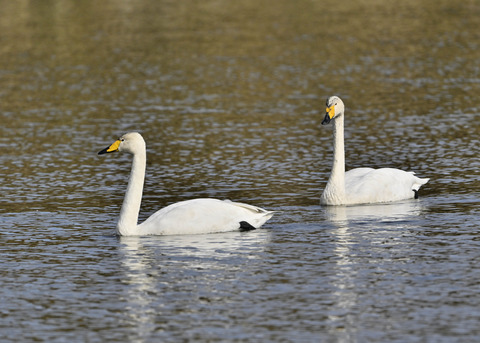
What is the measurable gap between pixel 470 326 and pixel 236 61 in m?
31.2

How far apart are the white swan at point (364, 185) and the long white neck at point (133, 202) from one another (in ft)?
11.6

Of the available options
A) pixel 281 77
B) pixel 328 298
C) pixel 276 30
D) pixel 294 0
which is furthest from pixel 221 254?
pixel 294 0

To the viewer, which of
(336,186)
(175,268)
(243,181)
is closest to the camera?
(175,268)

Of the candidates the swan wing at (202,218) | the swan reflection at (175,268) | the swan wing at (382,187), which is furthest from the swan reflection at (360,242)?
the swan wing at (202,218)

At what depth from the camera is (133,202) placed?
1725cm

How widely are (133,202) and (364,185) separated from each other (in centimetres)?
444

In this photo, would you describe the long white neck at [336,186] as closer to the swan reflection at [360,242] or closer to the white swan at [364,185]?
the white swan at [364,185]

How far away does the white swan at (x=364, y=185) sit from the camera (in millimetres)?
19250

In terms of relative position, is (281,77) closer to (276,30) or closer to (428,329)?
(276,30)

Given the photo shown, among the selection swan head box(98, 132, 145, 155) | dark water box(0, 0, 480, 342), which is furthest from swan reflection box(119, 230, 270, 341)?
swan head box(98, 132, 145, 155)

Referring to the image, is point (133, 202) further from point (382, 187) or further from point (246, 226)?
point (382, 187)

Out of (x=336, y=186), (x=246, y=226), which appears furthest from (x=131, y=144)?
(x=336, y=186)

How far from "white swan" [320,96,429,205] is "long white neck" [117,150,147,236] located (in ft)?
11.6

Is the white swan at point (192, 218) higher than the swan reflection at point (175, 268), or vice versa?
the white swan at point (192, 218)
